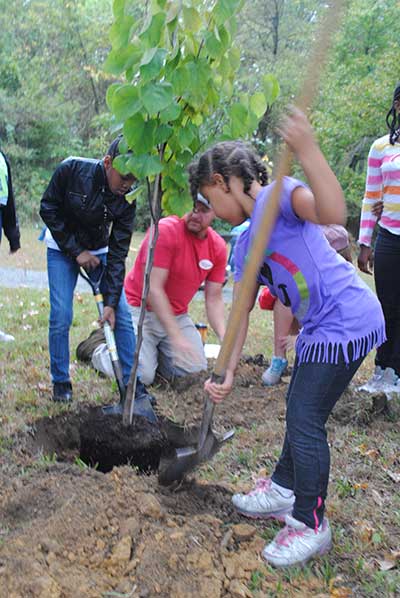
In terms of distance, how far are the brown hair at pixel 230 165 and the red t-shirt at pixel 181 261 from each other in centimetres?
181

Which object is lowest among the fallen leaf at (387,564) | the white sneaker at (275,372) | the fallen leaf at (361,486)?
the white sneaker at (275,372)

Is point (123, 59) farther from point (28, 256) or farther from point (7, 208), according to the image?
point (28, 256)

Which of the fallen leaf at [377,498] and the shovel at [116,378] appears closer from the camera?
the fallen leaf at [377,498]

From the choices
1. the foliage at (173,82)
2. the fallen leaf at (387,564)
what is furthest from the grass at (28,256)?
the fallen leaf at (387,564)

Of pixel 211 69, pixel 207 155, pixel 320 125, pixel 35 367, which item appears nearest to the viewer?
pixel 207 155

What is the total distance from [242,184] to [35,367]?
2.98 metres

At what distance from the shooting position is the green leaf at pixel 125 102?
2697mm

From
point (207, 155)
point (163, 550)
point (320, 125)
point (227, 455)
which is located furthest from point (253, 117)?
point (320, 125)

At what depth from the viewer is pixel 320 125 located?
19.1 meters

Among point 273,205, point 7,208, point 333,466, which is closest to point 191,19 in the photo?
point 273,205

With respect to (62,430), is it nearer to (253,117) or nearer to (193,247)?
(193,247)

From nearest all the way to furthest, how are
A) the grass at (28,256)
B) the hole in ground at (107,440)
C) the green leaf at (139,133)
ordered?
the green leaf at (139,133) < the hole in ground at (107,440) < the grass at (28,256)

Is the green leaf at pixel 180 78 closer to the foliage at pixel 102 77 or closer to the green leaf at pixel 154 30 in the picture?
the green leaf at pixel 154 30

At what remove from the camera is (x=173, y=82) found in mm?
2729
